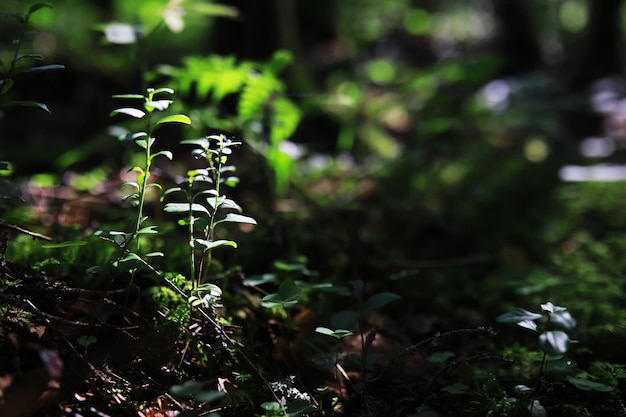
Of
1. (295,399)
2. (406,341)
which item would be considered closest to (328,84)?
(406,341)

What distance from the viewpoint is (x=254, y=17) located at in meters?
3.24

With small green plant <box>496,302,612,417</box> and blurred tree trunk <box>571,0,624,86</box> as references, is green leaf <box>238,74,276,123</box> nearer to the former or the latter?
small green plant <box>496,302,612,417</box>

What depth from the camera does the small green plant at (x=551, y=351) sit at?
1.16m

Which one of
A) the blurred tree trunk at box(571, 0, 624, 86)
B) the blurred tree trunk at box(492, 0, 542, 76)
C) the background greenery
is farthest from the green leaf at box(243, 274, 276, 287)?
the blurred tree trunk at box(492, 0, 542, 76)

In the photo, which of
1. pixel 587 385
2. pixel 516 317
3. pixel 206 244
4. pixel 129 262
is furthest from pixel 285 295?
pixel 587 385

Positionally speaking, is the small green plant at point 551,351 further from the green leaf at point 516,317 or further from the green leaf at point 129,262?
the green leaf at point 129,262

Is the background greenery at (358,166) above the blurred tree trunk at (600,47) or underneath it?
underneath

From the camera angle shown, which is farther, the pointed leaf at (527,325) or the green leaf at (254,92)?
the green leaf at (254,92)

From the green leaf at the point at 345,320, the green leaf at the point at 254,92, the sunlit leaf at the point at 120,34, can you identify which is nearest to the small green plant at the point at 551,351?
the green leaf at the point at 345,320

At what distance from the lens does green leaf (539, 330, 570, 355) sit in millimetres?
1139

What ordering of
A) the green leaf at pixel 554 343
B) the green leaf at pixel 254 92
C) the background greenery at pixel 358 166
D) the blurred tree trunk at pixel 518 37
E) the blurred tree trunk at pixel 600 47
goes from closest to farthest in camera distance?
the green leaf at pixel 554 343 → the background greenery at pixel 358 166 → the green leaf at pixel 254 92 → the blurred tree trunk at pixel 600 47 → the blurred tree trunk at pixel 518 37

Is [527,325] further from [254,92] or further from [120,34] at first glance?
[120,34]

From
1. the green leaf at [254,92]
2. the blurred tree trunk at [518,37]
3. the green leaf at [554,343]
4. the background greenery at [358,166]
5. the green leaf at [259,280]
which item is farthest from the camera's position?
the blurred tree trunk at [518,37]

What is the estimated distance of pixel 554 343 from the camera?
115 centimetres
